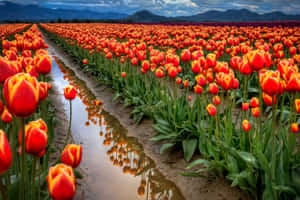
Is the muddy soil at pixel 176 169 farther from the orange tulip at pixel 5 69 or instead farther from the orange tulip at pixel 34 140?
the orange tulip at pixel 5 69

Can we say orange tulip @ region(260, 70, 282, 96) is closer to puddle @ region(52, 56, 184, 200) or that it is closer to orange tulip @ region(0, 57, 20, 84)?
orange tulip @ region(0, 57, 20, 84)

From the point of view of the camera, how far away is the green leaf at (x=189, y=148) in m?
3.96

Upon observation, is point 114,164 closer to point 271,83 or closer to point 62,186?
point 271,83

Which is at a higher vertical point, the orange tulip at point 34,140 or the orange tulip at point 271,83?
the orange tulip at point 271,83

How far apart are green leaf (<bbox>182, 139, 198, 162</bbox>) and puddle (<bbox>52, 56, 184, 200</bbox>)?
0.50 m

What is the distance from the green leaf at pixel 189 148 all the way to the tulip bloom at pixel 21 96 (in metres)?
3.08

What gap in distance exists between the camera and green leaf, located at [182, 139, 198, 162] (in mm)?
3965

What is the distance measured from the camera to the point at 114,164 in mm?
4168

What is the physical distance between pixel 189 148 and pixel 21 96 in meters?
3.18

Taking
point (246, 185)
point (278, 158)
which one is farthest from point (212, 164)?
point (278, 158)

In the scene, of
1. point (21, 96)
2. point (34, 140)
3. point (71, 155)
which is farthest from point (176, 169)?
point (21, 96)

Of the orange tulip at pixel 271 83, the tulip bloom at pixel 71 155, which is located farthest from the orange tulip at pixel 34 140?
the orange tulip at pixel 271 83

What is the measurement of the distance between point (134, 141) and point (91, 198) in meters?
1.80

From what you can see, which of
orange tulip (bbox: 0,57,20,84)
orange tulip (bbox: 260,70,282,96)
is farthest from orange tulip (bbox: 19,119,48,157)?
orange tulip (bbox: 260,70,282,96)
